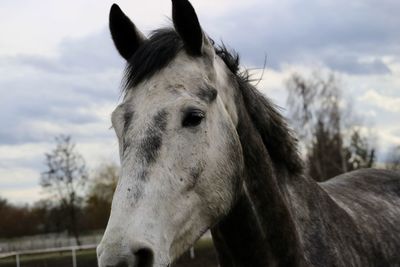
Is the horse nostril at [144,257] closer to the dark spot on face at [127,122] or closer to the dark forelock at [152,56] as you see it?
the dark spot on face at [127,122]

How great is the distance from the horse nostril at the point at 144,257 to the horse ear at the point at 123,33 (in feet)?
5.24

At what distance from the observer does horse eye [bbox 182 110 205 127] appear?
2896 millimetres

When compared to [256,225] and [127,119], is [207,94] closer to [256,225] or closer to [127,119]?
[127,119]

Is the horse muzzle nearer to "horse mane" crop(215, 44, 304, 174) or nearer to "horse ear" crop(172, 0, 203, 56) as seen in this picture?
"horse ear" crop(172, 0, 203, 56)

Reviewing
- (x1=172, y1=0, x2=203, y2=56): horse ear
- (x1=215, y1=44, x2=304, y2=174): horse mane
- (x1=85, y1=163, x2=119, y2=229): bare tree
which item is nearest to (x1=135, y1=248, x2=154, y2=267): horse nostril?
(x1=172, y1=0, x2=203, y2=56): horse ear

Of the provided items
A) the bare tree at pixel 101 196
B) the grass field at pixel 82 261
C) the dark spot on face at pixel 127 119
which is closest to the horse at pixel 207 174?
the dark spot on face at pixel 127 119

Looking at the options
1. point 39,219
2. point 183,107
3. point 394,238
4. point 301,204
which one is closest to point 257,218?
point 301,204

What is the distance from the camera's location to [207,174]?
2924mm

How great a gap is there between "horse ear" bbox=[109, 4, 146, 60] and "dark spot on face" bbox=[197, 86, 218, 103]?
715 mm

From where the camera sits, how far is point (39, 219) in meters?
50.9

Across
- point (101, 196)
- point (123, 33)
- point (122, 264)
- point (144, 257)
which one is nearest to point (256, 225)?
point (144, 257)

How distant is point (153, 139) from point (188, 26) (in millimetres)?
828

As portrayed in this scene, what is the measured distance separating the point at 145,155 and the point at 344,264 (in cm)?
183

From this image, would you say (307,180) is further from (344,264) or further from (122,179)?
(122,179)
